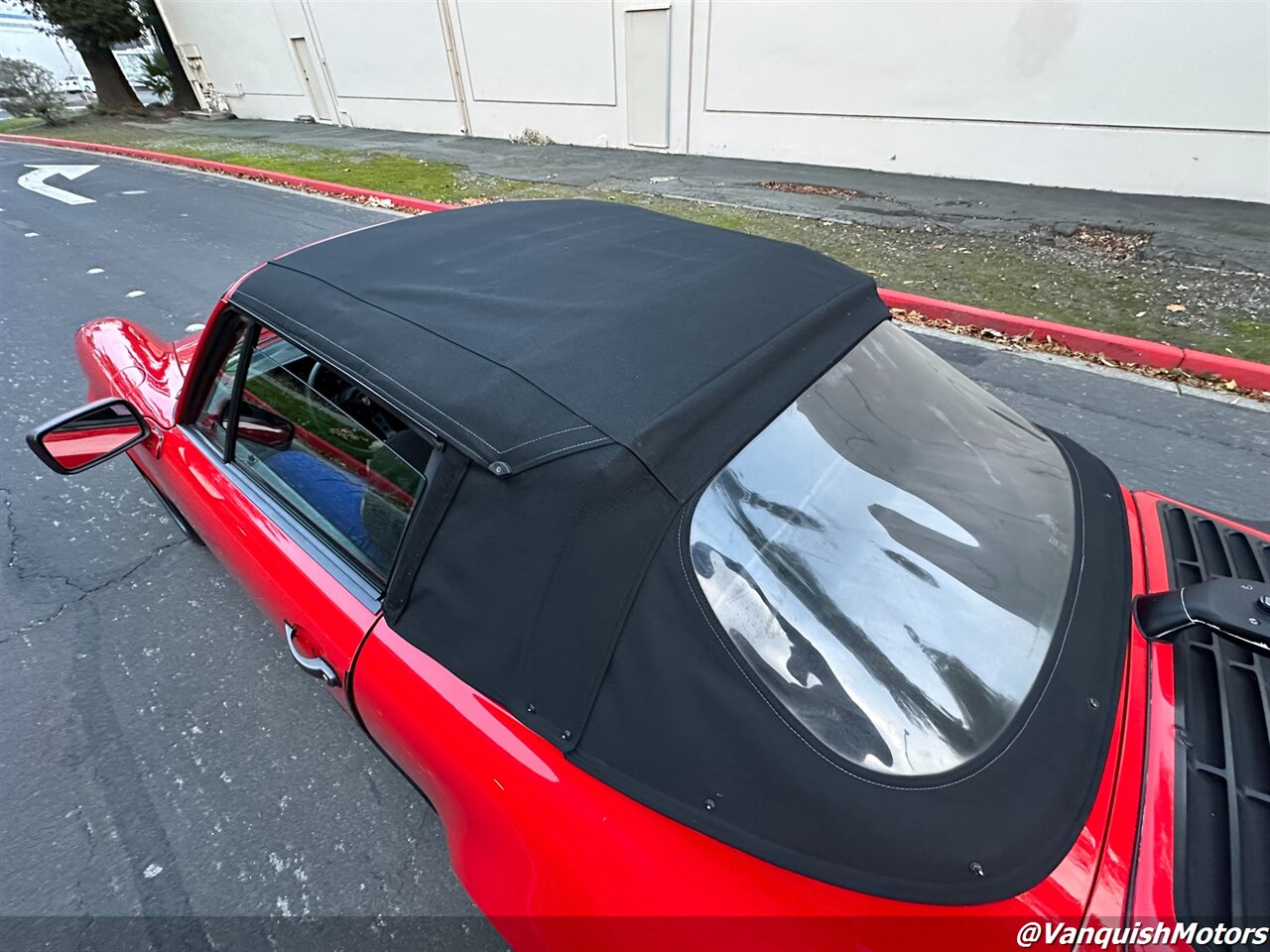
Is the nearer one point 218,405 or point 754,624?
point 754,624

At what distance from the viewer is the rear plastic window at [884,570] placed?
1.06m

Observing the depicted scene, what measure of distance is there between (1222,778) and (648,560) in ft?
3.30

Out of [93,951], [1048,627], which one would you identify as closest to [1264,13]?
[1048,627]

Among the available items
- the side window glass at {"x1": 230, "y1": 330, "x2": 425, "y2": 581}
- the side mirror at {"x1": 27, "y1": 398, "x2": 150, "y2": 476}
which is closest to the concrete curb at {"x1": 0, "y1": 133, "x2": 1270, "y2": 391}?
the side window glass at {"x1": 230, "y1": 330, "x2": 425, "y2": 581}

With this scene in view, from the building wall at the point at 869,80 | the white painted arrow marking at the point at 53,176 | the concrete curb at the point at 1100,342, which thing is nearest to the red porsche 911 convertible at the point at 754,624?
the concrete curb at the point at 1100,342

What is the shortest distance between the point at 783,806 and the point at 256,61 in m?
26.3

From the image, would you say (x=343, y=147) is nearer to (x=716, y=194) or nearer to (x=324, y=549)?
(x=716, y=194)

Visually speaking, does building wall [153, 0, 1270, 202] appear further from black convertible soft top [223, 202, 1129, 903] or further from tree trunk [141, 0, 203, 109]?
tree trunk [141, 0, 203, 109]

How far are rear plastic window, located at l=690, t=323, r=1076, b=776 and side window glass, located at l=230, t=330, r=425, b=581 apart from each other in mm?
788

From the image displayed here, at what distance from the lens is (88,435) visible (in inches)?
85.4

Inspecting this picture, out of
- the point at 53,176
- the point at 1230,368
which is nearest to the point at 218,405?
the point at 1230,368

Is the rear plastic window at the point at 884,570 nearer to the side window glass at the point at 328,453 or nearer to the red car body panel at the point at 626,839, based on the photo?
the red car body panel at the point at 626,839

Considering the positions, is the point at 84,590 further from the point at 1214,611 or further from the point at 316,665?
the point at 1214,611

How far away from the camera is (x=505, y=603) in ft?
4.02
